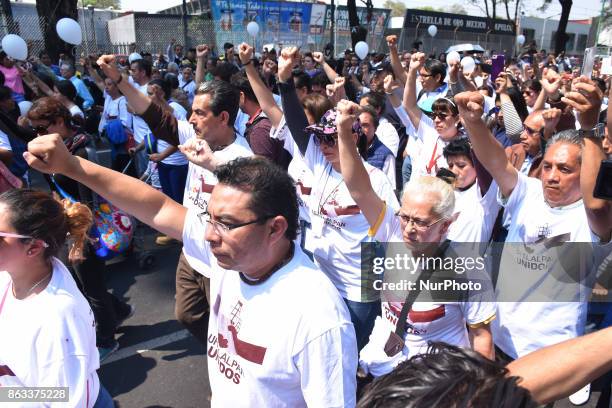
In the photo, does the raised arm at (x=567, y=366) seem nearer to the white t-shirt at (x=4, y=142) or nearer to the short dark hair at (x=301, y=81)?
the white t-shirt at (x=4, y=142)

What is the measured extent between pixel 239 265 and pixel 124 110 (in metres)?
5.36

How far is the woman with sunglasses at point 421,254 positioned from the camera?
2.12m

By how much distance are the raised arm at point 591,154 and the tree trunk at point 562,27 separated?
81.1ft

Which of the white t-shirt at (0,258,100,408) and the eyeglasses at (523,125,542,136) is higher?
the eyeglasses at (523,125,542,136)

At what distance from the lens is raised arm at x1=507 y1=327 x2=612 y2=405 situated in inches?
42.5

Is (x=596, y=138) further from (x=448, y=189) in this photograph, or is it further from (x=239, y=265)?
(x=239, y=265)

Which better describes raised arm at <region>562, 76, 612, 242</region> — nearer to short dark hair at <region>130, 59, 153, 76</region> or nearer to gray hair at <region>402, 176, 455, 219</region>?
gray hair at <region>402, 176, 455, 219</region>

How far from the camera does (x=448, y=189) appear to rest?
85.7 inches

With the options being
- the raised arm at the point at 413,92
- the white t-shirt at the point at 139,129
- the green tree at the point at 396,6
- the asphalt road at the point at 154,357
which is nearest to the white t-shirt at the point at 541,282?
the asphalt road at the point at 154,357

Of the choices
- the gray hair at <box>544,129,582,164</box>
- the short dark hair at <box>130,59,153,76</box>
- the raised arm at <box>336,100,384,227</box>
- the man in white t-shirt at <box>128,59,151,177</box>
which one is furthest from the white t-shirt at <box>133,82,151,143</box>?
the gray hair at <box>544,129,582,164</box>

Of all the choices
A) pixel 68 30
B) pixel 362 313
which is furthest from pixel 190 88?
pixel 362 313

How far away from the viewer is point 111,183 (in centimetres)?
192

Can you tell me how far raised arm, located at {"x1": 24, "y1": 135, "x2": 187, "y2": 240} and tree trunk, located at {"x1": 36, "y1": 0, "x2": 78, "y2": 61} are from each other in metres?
12.1

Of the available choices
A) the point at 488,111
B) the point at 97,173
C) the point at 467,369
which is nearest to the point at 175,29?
the point at 488,111
